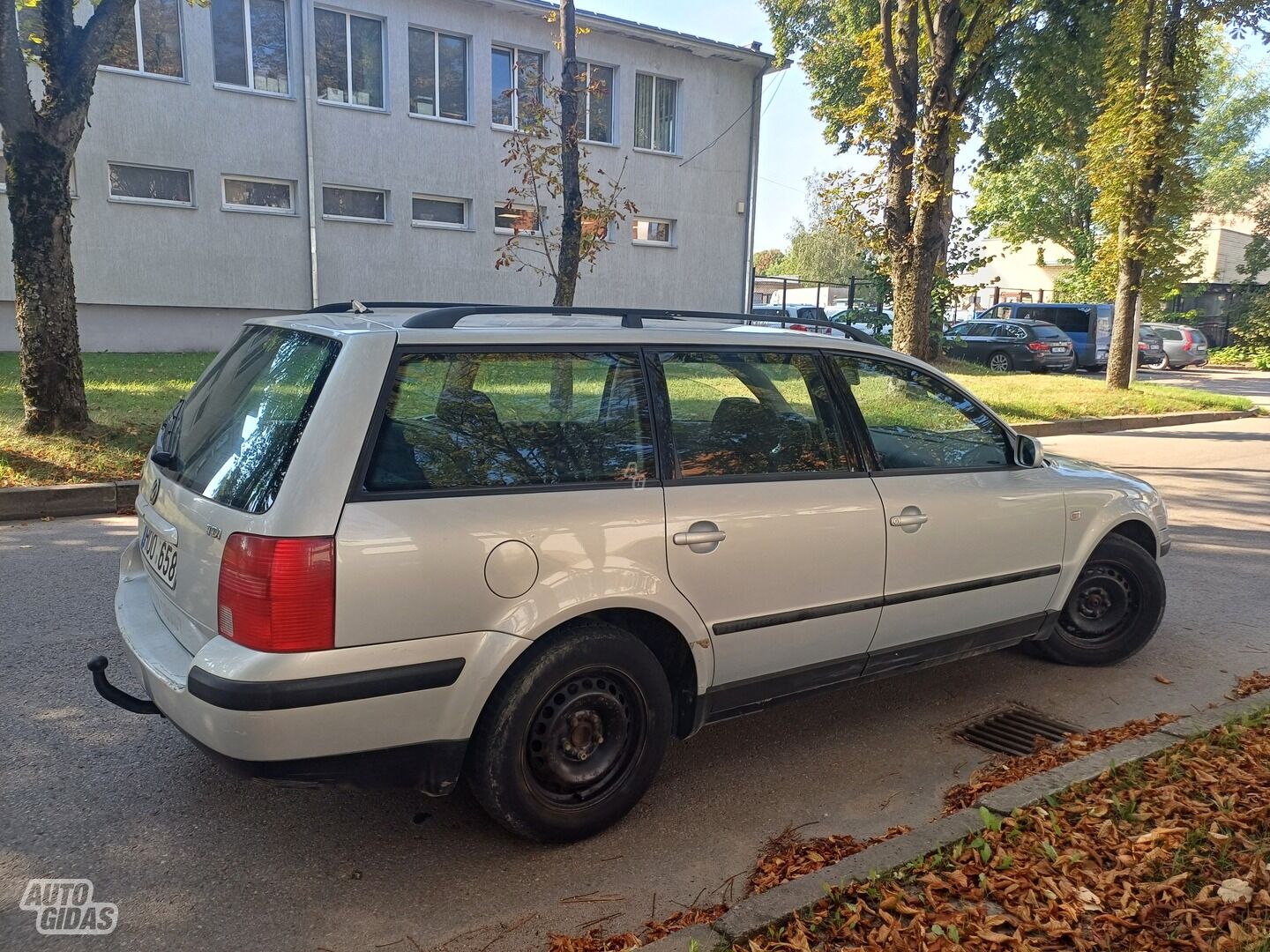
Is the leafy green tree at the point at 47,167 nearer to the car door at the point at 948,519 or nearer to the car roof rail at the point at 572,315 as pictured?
the car roof rail at the point at 572,315

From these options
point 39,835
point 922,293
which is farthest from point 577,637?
point 922,293

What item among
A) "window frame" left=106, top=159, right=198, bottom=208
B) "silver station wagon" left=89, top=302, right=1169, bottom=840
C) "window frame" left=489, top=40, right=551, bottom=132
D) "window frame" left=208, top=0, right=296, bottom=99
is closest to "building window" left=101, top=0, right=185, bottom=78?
"window frame" left=208, top=0, right=296, bottom=99

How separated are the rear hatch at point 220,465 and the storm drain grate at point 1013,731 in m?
2.99

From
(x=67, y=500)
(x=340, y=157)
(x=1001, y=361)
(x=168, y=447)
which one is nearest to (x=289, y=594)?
(x=168, y=447)

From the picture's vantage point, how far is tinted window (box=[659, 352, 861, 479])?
3551mm

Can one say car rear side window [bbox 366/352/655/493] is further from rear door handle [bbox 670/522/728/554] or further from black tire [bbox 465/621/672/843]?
black tire [bbox 465/621/672/843]

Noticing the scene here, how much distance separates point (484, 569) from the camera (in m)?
2.92

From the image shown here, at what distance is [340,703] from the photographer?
9.03 feet

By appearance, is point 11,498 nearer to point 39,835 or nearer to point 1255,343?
point 39,835

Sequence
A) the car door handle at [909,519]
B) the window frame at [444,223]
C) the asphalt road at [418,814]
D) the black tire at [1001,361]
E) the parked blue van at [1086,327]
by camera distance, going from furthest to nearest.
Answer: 1. the parked blue van at [1086,327]
2. the black tire at [1001,361]
3. the window frame at [444,223]
4. the car door handle at [909,519]
5. the asphalt road at [418,814]

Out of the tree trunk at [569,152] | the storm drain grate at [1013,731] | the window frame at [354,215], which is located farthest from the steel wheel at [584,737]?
the window frame at [354,215]

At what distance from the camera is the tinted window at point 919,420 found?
4.07m

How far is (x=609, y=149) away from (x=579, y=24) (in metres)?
2.65

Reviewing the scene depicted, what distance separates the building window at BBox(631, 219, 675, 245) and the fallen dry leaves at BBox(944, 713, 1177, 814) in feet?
64.8
